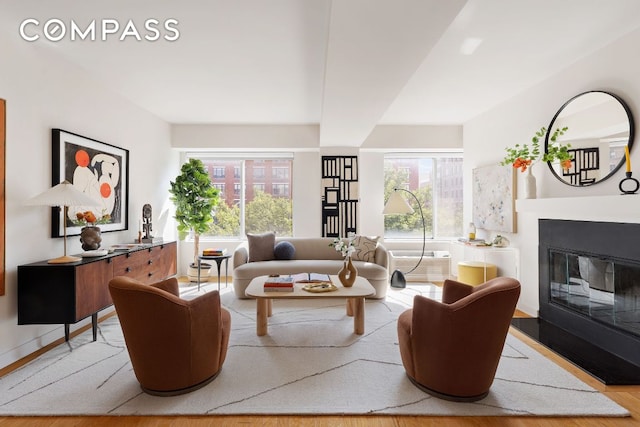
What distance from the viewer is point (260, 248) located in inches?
211

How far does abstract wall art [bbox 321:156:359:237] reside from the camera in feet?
21.1

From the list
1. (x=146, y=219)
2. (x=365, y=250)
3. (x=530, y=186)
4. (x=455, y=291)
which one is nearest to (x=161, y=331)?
(x=455, y=291)

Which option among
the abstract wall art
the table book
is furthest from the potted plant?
the table book

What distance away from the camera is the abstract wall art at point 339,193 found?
6.43 metres

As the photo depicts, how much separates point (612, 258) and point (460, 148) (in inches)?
137

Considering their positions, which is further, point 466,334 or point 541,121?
point 541,121

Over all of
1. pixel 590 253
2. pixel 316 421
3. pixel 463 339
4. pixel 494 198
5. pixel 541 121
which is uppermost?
pixel 541 121

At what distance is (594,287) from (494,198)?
186 centimetres

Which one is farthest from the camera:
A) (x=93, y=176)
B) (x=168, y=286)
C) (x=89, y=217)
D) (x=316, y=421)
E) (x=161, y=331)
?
(x=93, y=176)

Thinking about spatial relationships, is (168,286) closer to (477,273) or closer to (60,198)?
(60,198)

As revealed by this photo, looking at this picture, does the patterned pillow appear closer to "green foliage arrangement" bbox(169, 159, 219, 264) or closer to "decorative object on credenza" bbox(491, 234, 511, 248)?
"decorative object on credenza" bbox(491, 234, 511, 248)

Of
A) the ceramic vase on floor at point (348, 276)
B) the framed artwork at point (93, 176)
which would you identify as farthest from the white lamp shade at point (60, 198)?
the ceramic vase on floor at point (348, 276)

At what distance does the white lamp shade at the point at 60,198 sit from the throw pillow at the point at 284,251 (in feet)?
8.89

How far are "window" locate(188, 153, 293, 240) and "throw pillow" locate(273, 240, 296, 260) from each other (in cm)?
126
